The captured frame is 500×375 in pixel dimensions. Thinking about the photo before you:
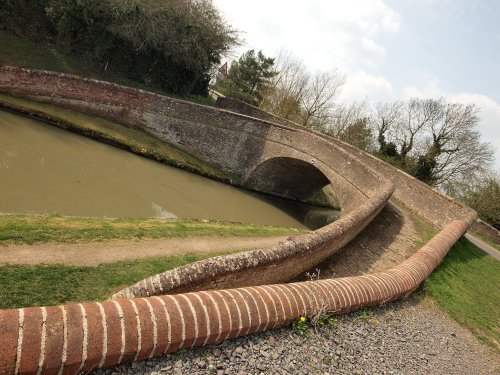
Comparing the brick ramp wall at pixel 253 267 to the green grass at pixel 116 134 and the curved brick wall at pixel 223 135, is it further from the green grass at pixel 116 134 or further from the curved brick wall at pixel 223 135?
the green grass at pixel 116 134

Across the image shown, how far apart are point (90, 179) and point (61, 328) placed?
11540 mm

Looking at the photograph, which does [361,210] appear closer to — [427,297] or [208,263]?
[427,297]

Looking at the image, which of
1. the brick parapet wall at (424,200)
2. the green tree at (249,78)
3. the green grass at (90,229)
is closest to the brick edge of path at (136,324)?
the green grass at (90,229)

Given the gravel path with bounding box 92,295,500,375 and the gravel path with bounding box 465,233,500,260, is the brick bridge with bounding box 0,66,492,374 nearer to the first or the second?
the gravel path with bounding box 92,295,500,375

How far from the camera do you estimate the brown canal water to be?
1104 centimetres

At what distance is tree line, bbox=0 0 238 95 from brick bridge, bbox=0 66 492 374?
5.60 meters

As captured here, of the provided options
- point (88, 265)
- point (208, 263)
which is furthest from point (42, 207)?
point (208, 263)

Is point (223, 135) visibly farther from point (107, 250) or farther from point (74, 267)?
point (74, 267)

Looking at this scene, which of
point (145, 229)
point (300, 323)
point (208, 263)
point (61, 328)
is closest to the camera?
point (61, 328)

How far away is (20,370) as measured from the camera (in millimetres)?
2434

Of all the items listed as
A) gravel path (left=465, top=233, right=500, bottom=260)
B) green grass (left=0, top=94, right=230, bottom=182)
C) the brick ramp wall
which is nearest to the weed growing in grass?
the brick ramp wall

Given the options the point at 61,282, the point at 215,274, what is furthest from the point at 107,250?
the point at 215,274

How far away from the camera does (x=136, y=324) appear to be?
2967 mm

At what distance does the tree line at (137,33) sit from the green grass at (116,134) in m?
6.33
